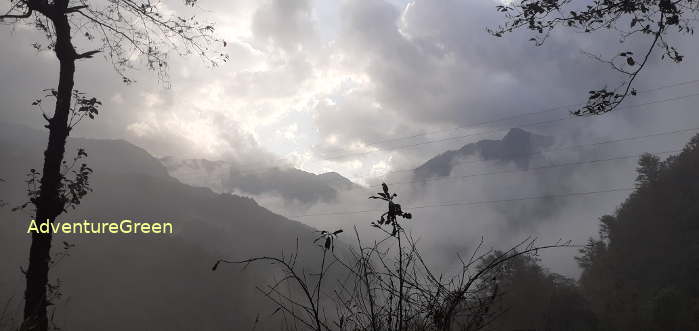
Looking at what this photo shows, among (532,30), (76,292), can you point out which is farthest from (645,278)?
(76,292)

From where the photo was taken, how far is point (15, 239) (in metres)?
145

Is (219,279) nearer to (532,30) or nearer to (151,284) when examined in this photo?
(151,284)

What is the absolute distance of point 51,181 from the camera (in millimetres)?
6273

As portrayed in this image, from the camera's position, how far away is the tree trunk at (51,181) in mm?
5933

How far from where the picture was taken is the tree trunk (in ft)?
19.5

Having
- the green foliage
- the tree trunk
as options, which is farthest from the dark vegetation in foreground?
the tree trunk

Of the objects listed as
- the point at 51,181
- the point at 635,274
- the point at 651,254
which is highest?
the point at 51,181

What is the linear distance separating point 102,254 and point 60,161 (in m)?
161

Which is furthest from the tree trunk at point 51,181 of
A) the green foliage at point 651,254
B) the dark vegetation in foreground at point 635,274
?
the green foliage at point 651,254

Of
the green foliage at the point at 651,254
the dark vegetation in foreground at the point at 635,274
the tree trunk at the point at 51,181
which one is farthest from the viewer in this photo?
the green foliage at the point at 651,254

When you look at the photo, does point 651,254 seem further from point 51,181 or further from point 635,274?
point 51,181

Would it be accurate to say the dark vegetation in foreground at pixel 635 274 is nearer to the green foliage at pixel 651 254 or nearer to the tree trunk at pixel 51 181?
the green foliage at pixel 651 254

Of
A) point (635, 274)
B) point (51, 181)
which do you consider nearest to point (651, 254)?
point (635, 274)

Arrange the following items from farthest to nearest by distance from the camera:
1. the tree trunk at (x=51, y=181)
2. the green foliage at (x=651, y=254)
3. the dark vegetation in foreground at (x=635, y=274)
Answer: the green foliage at (x=651, y=254), the dark vegetation in foreground at (x=635, y=274), the tree trunk at (x=51, y=181)
